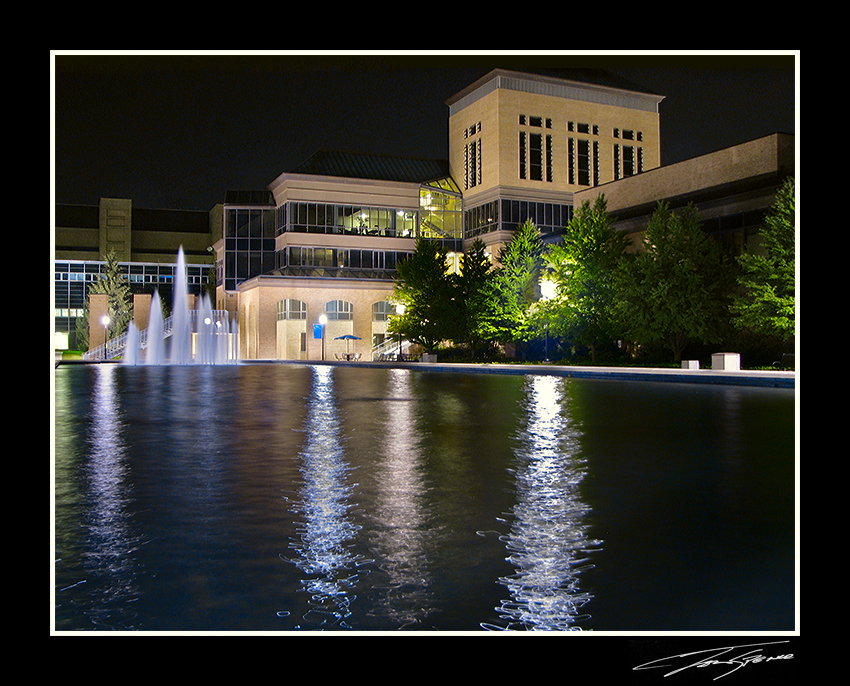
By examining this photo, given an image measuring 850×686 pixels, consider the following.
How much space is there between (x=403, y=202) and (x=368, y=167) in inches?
192

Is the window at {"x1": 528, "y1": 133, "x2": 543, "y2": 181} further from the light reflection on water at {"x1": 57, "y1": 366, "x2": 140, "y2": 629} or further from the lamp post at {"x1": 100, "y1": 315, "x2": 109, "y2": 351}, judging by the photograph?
the light reflection on water at {"x1": 57, "y1": 366, "x2": 140, "y2": 629}

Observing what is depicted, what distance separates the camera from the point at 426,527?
6.55 m

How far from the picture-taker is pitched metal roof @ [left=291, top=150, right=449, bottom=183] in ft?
236

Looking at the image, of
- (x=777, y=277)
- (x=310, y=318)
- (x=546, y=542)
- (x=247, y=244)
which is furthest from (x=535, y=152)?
(x=546, y=542)

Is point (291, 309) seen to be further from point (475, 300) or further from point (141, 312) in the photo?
point (475, 300)

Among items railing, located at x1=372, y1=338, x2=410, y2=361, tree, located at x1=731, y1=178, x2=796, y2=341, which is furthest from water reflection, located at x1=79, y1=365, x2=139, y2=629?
railing, located at x1=372, y1=338, x2=410, y2=361

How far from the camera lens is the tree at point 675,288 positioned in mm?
36406

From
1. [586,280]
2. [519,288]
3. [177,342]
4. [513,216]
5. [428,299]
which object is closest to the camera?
[586,280]

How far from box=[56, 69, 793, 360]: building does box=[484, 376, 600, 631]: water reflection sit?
51356 millimetres

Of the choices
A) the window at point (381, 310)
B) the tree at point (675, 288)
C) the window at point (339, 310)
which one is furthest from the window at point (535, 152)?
the tree at point (675, 288)

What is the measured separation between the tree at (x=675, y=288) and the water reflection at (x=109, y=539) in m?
29.0
